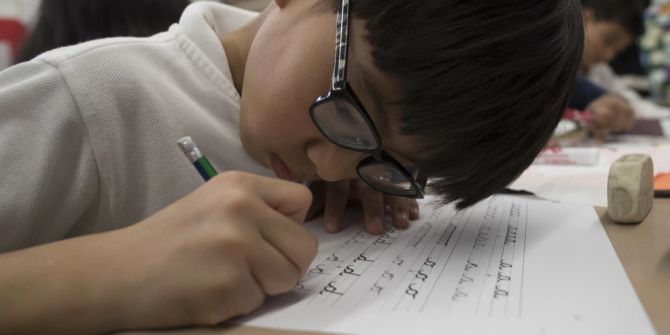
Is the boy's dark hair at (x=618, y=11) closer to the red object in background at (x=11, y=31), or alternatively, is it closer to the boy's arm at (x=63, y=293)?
the red object in background at (x=11, y=31)

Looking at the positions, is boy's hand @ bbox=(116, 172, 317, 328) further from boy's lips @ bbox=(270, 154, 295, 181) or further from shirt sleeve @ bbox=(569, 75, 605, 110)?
shirt sleeve @ bbox=(569, 75, 605, 110)

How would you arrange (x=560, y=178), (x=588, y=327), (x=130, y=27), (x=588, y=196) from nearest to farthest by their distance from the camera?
(x=588, y=327) → (x=588, y=196) → (x=560, y=178) → (x=130, y=27)

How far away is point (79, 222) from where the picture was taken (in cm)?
44

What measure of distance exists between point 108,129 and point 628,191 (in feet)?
1.62

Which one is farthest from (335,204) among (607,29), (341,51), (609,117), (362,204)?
(607,29)

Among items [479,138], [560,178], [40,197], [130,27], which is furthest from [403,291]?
[130,27]

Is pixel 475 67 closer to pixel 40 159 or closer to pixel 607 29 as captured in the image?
pixel 40 159

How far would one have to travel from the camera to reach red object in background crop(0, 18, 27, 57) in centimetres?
125

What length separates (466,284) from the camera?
0.34 m

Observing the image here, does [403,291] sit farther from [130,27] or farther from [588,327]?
[130,27]

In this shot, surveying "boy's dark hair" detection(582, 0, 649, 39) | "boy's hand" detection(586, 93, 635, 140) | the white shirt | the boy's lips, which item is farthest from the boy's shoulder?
"boy's dark hair" detection(582, 0, 649, 39)

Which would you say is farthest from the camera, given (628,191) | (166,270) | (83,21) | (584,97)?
(584,97)

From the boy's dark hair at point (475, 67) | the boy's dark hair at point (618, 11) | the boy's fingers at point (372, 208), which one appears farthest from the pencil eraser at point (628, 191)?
the boy's dark hair at point (618, 11)

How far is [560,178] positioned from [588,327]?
0.53 metres
